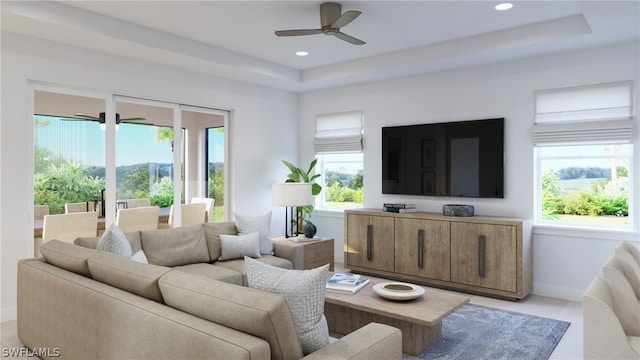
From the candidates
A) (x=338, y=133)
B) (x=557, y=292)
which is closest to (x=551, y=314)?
(x=557, y=292)

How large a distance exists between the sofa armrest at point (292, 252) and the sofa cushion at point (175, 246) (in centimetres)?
77

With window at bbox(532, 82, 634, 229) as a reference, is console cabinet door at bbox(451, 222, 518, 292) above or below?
below

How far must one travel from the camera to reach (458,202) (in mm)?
5180

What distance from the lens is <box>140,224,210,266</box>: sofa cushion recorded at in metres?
3.84

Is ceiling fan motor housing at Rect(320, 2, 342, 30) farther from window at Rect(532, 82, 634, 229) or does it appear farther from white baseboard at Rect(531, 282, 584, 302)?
white baseboard at Rect(531, 282, 584, 302)

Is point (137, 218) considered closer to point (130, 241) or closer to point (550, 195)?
point (130, 241)

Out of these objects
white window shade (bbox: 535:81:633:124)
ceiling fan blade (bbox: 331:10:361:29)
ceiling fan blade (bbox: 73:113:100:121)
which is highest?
ceiling fan blade (bbox: 331:10:361:29)

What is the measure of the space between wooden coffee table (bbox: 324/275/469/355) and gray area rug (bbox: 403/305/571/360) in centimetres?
10

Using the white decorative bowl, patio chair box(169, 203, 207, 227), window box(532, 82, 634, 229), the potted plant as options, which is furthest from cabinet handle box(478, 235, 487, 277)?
patio chair box(169, 203, 207, 227)

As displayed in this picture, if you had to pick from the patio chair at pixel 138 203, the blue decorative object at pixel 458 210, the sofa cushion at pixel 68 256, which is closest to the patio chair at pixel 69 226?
the patio chair at pixel 138 203

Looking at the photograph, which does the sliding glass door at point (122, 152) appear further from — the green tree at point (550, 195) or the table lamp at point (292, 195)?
the green tree at point (550, 195)

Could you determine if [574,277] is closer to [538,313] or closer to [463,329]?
[538,313]

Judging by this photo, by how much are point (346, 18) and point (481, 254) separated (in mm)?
2849

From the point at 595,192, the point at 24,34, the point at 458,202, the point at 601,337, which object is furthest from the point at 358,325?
the point at 24,34
